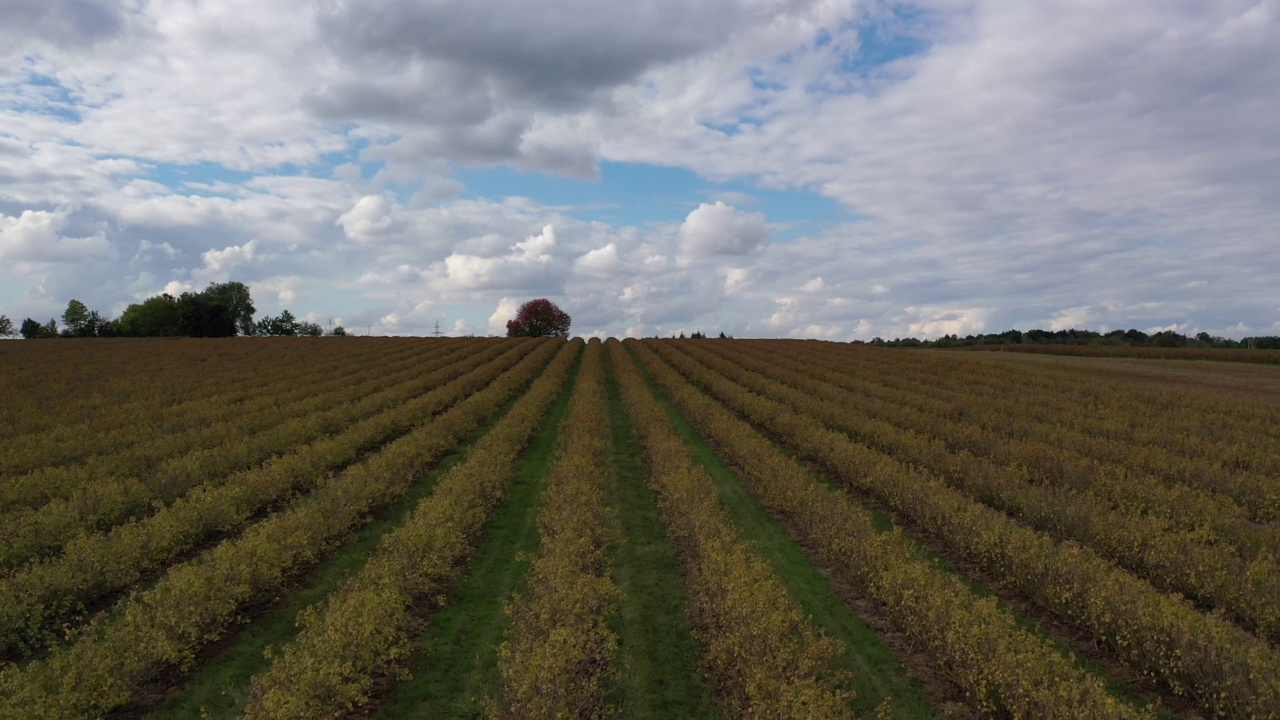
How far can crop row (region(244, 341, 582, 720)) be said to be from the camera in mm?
6348

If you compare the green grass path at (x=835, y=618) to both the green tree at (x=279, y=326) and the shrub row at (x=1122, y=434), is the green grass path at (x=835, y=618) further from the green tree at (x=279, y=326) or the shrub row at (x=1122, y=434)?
the green tree at (x=279, y=326)

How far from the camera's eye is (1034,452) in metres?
16.1

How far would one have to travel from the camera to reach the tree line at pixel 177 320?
9131 centimetres

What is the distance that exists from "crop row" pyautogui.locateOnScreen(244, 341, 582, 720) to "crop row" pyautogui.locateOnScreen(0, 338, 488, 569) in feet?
15.9

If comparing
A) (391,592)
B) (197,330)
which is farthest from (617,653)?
(197,330)

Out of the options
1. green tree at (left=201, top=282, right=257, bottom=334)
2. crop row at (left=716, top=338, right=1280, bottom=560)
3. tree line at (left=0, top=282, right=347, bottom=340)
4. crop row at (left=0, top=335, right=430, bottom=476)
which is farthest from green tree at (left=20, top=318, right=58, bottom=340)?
crop row at (left=716, top=338, right=1280, bottom=560)

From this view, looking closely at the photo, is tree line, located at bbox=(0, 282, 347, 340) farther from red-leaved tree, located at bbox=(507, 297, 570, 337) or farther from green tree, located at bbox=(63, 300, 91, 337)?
red-leaved tree, located at bbox=(507, 297, 570, 337)

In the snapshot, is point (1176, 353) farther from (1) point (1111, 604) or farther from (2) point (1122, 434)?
(1) point (1111, 604)

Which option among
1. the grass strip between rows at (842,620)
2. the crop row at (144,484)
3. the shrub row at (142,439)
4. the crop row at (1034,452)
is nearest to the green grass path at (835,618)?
the grass strip between rows at (842,620)

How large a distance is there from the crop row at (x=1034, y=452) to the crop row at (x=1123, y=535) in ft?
0.98

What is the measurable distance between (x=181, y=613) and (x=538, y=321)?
104569 mm

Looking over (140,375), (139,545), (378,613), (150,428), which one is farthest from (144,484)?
(140,375)

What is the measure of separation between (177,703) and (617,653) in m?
4.59

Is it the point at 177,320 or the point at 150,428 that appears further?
the point at 177,320
